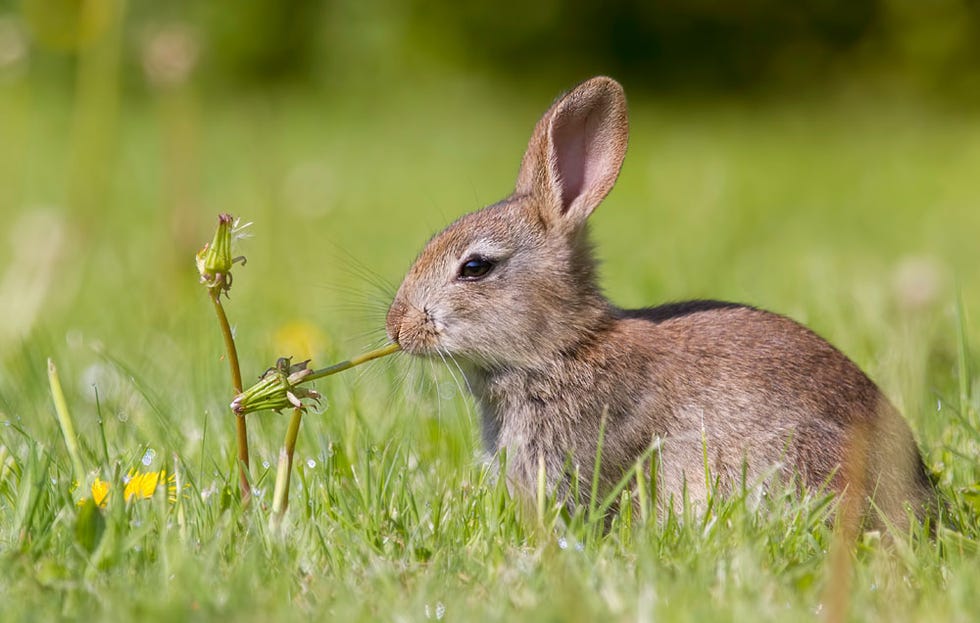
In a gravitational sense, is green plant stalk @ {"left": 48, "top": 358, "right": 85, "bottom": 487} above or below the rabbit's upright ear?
below

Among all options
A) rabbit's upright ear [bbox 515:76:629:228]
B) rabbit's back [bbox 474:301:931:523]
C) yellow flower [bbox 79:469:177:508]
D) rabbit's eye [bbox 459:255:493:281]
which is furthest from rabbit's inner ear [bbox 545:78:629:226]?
yellow flower [bbox 79:469:177:508]

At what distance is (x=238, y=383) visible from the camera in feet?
8.65

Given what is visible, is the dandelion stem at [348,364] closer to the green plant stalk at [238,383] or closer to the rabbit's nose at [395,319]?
the rabbit's nose at [395,319]

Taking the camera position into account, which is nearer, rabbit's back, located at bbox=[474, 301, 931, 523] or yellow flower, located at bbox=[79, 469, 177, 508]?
yellow flower, located at bbox=[79, 469, 177, 508]

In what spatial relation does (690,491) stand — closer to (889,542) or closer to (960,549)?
(889,542)

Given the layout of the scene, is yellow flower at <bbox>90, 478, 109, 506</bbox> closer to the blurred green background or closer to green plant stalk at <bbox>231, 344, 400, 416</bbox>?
green plant stalk at <bbox>231, 344, 400, 416</bbox>

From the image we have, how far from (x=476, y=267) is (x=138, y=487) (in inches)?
46.2

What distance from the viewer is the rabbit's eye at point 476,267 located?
11.5 feet

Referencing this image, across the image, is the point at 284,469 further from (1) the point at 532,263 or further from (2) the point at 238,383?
(1) the point at 532,263

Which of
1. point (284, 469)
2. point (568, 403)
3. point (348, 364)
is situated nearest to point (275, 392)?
point (284, 469)

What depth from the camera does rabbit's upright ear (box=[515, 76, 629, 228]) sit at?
357cm

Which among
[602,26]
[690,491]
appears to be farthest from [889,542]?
[602,26]

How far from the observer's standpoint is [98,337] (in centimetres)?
A: 489

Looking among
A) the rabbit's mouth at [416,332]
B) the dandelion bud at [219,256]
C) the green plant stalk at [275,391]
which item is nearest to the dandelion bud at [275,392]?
the green plant stalk at [275,391]
